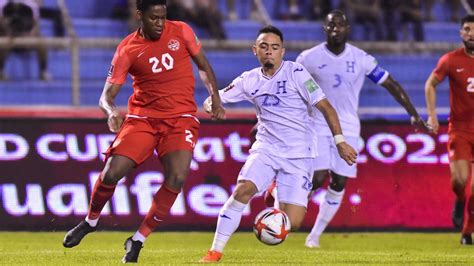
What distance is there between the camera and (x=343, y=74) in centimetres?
1352

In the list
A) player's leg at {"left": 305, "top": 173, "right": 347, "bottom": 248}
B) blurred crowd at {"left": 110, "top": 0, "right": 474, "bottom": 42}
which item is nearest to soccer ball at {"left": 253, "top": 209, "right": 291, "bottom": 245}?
player's leg at {"left": 305, "top": 173, "right": 347, "bottom": 248}

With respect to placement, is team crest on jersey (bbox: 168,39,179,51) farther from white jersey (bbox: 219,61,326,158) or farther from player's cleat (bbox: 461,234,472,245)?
player's cleat (bbox: 461,234,472,245)

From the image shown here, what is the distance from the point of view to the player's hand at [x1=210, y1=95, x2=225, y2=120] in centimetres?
1061

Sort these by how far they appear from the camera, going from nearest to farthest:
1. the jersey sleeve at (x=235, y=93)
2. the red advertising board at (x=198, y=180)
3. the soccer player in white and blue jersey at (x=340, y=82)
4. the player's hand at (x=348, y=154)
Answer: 1. the player's hand at (x=348, y=154)
2. the jersey sleeve at (x=235, y=93)
3. the soccer player in white and blue jersey at (x=340, y=82)
4. the red advertising board at (x=198, y=180)

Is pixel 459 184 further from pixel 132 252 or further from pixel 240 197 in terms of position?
pixel 132 252

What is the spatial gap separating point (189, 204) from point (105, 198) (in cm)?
458

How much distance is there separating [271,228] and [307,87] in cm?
134

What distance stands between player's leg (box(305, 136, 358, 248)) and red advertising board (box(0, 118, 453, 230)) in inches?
66.5

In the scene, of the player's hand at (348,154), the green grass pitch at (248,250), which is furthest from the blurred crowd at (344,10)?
the player's hand at (348,154)

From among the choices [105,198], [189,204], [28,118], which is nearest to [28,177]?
[28,118]

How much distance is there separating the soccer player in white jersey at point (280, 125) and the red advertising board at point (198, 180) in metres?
4.02

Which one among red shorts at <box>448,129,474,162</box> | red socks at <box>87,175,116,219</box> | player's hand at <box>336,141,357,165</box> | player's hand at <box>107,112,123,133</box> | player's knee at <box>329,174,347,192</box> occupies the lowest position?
player's knee at <box>329,174,347,192</box>

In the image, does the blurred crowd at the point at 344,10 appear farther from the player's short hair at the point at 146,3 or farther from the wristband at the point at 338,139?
the wristband at the point at 338,139

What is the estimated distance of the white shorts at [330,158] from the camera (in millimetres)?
13266
